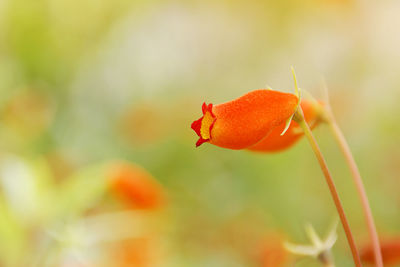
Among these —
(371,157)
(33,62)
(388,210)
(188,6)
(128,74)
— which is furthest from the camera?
(188,6)

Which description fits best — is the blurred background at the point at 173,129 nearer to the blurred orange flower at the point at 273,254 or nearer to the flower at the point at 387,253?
the blurred orange flower at the point at 273,254

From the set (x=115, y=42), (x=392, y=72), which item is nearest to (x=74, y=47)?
(x=115, y=42)

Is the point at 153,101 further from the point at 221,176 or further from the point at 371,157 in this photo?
the point at 371,157

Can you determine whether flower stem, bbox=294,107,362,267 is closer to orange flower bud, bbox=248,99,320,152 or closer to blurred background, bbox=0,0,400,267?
orange flower bud, bbox=248,99,320,152

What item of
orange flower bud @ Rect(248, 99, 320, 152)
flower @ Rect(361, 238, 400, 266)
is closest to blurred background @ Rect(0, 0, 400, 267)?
flower @ Rect(361, 238, 400, 266)

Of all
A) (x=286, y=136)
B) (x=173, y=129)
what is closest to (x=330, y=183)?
(x=286, y=136)
